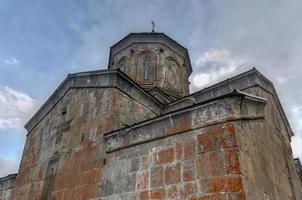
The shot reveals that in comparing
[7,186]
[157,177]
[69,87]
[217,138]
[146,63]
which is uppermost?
[146,63]

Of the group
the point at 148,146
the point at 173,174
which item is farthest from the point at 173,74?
the point at 173,174

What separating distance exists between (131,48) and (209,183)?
955 cm

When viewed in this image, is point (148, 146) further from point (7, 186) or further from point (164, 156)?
point (7, 186)

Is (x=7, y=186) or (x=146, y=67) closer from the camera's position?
(x=7, y=186)

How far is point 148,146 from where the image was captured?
17.4ft

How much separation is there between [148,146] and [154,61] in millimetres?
7507

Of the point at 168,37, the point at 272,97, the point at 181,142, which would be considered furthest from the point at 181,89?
the point at 181,142

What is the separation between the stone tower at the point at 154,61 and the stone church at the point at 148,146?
300cm

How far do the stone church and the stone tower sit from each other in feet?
9.84

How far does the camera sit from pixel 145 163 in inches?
203

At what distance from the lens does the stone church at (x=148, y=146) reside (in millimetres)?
4270

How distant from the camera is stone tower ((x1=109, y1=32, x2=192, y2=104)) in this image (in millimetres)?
11883

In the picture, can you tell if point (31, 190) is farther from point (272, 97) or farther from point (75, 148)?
point (272, 97)

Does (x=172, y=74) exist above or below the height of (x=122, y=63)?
below
